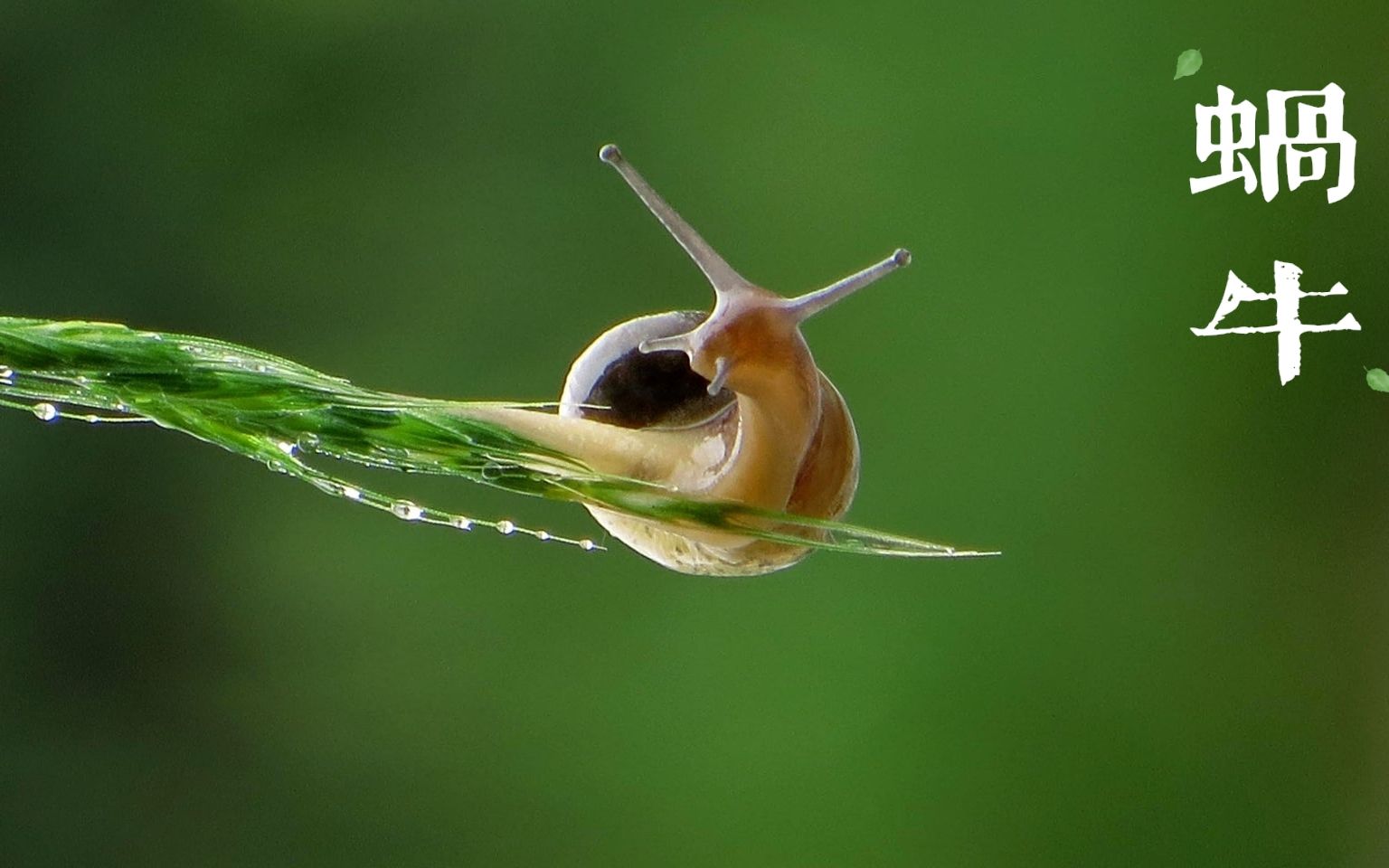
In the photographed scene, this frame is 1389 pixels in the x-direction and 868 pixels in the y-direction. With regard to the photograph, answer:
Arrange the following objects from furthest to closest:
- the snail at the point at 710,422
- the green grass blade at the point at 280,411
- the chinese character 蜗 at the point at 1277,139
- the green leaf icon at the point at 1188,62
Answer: the green leaf icon at the point at 1188,62 < the chinese character 蜗 at the point at 1277,139 < the snail at the point at 710,422 < the green grass blade at the point at 280,411

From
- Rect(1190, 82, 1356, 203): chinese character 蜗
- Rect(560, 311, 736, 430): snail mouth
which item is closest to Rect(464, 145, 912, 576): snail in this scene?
Rect(560, 311, 736, 430): snail mouth

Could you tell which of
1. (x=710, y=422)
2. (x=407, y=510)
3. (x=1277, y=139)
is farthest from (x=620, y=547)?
(x=407, y=510)

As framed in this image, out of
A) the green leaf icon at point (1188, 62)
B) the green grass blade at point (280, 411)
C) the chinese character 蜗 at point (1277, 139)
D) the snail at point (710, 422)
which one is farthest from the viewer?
the green leaf icon at point (1188, 62)

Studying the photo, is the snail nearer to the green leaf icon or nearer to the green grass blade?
the green grass blade

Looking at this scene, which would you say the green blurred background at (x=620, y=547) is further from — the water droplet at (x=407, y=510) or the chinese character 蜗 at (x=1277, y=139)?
the water droplet at (x=407, y=510)

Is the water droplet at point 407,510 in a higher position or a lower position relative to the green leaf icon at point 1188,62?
lower

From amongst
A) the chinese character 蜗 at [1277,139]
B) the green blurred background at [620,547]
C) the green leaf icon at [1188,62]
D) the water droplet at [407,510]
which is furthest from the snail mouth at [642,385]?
the green leaf icon at [1188,62]

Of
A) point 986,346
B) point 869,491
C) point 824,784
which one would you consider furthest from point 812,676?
point 986,346

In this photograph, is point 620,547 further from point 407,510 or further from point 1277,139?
point 407,510
